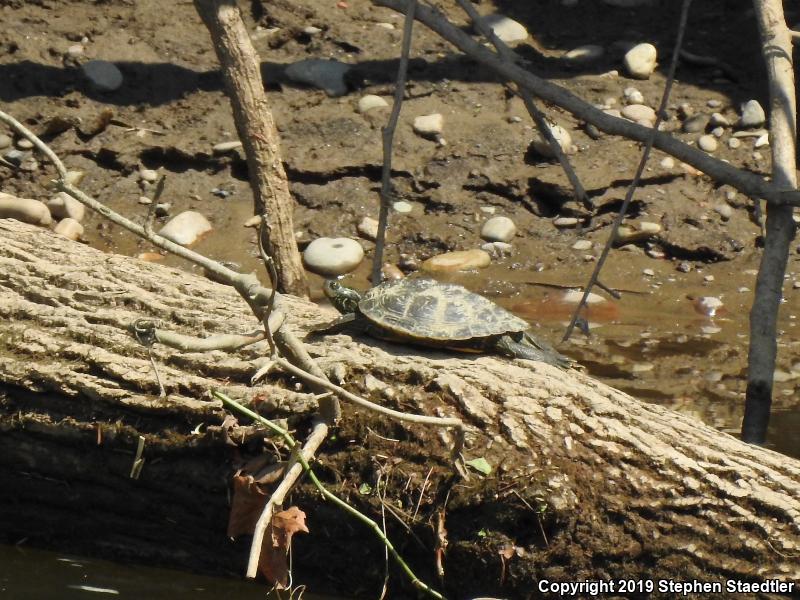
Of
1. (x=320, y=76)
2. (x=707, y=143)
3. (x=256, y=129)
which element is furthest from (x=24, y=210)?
(x=707, y=143)

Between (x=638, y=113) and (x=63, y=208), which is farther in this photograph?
(x=638, y=113)

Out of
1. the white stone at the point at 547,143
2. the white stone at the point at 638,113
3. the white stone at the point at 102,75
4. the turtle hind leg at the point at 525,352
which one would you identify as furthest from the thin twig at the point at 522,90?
the white stone at the point at 102,75

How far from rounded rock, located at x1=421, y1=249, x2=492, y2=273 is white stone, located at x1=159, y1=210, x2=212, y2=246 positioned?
154 centimetres

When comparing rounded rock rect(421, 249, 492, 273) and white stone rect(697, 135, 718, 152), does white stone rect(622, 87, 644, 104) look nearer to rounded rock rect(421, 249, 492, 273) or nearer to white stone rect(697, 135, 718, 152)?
white stone rect(697, 135, 718, 152)

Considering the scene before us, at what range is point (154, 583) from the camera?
3922 mm

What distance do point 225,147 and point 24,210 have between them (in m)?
1.49

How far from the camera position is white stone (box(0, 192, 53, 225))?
7.23 meters

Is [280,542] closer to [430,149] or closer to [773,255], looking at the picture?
[773,255]

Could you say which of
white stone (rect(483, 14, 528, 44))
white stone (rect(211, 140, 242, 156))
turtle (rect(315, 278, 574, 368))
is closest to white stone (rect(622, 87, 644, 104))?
white stone (rect(483, 14, 528, 44))

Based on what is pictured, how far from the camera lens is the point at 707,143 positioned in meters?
8.10

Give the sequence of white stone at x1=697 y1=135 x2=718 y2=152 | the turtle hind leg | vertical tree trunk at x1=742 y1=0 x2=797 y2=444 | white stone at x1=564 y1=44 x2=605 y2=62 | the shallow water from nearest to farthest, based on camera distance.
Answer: the shallow water → the turtle hind leg → vertical tree trunk at x1=742 y1=0 x2=797 y2=444 → white stone at x1=697 y1=135 x2=718 y2=152 → white stone at x1=564 y1=44 x2=605 y2=62

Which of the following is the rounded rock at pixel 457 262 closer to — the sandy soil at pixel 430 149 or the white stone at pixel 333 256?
the sandy soil at pixel 430 149

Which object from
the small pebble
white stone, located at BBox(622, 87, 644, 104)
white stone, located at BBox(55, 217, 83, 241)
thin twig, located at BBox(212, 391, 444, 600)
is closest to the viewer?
thin twig, located at BBox(212, 391, 444, 600)

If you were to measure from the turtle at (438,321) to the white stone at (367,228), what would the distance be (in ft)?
11.2
